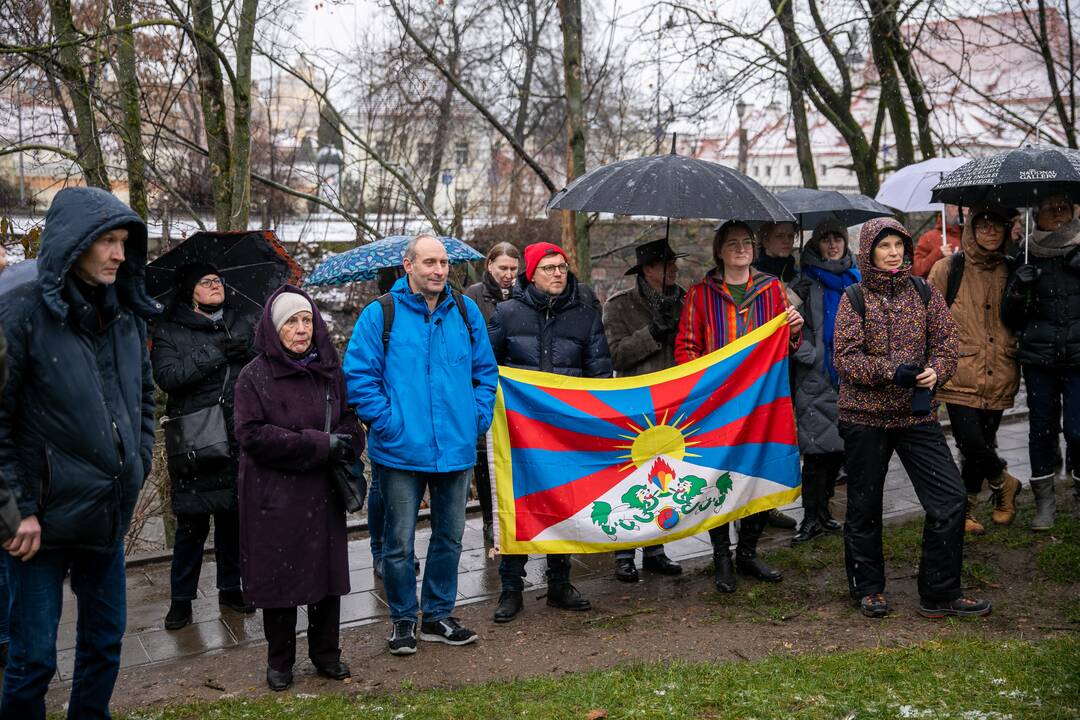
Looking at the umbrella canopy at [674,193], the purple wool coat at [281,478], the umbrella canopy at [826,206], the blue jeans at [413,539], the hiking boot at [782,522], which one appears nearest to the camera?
the purple wool coat at [281,478]

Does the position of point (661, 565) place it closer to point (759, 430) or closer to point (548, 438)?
point (759, 430)

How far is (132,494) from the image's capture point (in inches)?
153

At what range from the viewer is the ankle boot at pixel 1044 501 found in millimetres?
6617

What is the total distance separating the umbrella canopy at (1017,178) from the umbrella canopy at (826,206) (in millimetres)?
820

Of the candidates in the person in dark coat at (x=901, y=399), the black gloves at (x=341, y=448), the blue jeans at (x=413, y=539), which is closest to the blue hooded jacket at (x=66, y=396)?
the black gloves at (x=341, y=448)

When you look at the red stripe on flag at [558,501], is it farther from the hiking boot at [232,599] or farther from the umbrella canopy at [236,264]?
the umbrella canopy at [236,264]

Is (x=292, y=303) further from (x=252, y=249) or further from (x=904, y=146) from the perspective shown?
(x=904, y=146)

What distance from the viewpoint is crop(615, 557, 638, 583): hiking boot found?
6207 millimetres

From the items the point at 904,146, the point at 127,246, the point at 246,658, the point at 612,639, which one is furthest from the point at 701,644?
the point at 904,146

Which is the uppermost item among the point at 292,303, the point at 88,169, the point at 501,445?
the point at 88,169

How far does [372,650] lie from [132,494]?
1.83 meters

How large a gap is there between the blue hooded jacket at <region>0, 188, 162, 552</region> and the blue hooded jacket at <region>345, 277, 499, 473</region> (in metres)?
1.36

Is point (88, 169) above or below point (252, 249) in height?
above

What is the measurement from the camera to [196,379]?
5.56m
